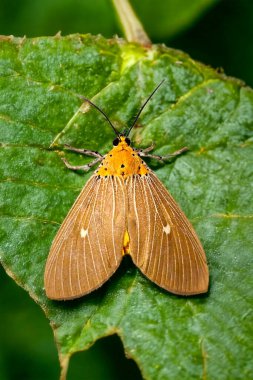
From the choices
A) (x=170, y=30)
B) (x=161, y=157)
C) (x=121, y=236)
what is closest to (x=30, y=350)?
(x=121, y=236)

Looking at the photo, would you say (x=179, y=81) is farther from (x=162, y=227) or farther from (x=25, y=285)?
(x=25, y=285)

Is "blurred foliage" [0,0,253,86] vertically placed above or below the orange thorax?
above

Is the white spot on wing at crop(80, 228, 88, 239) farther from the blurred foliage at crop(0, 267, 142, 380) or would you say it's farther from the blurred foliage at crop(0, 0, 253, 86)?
the blurred foliage at crop(0, 0, 253, 86)

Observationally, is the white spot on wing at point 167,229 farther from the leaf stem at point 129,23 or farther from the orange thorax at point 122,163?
the leaf stem at point 129,23

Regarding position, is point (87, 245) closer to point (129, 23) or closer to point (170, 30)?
point (129, 23)

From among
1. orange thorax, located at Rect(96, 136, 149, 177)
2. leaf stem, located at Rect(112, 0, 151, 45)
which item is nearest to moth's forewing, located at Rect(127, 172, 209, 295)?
orange thorax, located at Rect(96, 136, 149, 177)

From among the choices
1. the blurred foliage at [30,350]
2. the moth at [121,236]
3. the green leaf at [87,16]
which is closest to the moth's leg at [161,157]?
the moth at [121,236]

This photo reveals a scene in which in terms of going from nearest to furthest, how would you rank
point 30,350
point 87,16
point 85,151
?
point 85,151, point 30,350, point 87,16

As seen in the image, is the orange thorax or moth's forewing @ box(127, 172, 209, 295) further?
the orange thorax
